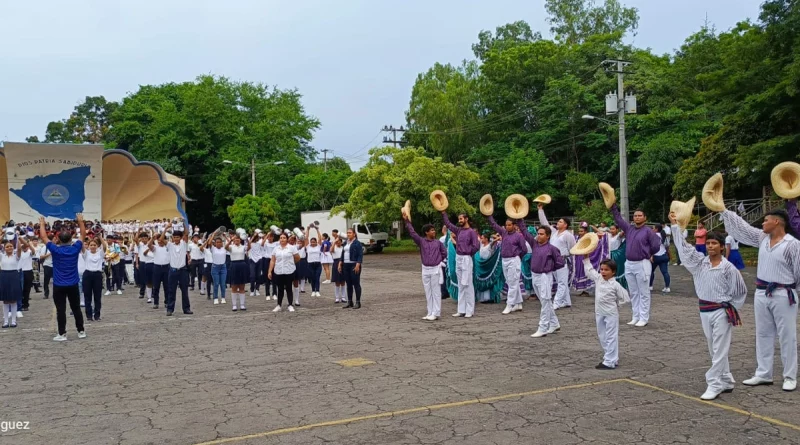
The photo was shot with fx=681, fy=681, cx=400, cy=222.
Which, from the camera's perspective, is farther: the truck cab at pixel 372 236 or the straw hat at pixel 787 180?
the truck cab at pixel 372 236

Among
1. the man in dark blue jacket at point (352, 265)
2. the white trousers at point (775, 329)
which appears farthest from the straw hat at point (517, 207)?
the white trousers at point (775, 329)

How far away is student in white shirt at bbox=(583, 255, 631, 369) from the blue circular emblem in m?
40.6

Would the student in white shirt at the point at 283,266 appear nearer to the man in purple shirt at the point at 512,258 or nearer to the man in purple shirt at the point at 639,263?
the man in purple shirt at the point at 512,258

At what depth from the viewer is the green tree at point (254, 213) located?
4128cm

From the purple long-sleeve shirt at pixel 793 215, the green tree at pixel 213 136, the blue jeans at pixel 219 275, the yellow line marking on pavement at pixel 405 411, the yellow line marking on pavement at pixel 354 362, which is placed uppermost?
the green tree at pixel 213 136

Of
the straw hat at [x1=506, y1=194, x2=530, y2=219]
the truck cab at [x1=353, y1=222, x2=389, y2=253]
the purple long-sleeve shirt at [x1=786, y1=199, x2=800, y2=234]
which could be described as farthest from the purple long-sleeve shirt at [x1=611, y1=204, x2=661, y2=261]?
the truck cab at [x1=353, y1=222, x2=389, y2=253]

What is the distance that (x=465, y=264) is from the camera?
1290cm

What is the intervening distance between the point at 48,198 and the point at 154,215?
21.5 ft

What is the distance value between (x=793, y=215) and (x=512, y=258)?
6.78 meters

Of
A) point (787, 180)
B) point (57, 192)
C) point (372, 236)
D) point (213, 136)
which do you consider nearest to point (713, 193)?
point (787, 180)

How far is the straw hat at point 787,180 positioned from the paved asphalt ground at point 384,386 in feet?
6.53

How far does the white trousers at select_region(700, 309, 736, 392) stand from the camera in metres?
6.46

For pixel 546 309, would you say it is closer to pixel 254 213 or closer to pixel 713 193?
pixel 713 193

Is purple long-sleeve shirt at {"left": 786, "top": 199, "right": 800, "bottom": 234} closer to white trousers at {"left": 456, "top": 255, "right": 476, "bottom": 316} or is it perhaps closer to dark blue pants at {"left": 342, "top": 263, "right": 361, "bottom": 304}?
white trousers at {"left": 456, "top": 255, "right": 476, "bottom": 316}
